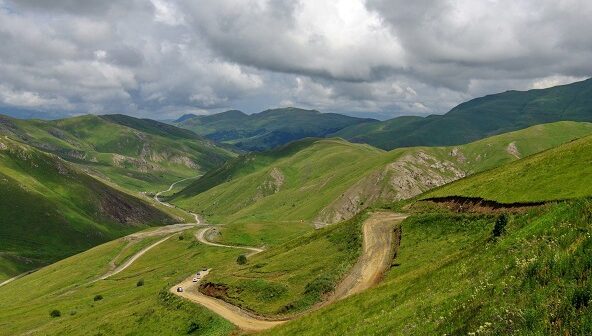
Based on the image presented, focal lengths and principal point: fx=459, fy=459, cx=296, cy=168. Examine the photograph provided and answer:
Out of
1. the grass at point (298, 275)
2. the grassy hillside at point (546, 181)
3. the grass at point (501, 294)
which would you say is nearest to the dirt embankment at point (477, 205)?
the grassy hillside at point (546, 181)

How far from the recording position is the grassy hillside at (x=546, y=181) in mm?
57438

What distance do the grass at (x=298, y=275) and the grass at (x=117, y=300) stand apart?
694cm

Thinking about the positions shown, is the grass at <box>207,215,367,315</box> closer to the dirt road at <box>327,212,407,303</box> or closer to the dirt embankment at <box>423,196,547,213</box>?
the dirt road at <box>327,212,407,303</box>

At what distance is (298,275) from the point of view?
7188cm

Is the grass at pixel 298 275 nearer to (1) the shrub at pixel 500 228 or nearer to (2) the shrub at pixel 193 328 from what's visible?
(2) the shrub at pixel 193 328

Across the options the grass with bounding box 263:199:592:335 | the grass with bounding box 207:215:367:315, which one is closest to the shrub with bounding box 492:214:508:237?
the grass with bounding box 263:199:592:335

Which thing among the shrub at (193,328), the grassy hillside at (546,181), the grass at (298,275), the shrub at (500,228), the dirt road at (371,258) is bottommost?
the shrub at (193,328)

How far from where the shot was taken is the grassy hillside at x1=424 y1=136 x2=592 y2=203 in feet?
188

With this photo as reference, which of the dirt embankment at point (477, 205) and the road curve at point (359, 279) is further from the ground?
the dirt embankment at point (477, 205)

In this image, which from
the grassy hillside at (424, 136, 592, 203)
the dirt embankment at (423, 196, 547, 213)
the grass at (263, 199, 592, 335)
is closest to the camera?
the grass at (263, 199, 592, 335)

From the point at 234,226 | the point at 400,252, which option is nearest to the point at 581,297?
the point at 400,252

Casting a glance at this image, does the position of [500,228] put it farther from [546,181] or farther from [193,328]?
[193,328]

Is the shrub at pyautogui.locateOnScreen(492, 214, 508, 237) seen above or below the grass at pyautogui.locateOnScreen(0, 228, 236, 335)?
above

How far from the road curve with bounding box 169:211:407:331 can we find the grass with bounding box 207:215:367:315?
4.45 feet
